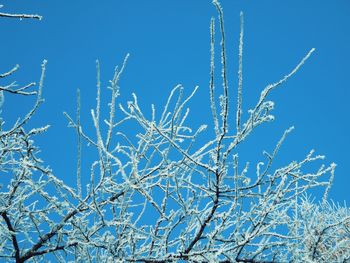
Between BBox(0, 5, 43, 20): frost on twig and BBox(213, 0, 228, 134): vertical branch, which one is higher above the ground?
BBox(0, 5, 43, 20): frost on twig

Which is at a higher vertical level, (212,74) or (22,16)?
(22,16)

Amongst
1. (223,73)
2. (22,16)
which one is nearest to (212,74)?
(223,73)

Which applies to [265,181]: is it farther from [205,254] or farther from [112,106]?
[112,106]

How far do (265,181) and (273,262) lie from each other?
75cm

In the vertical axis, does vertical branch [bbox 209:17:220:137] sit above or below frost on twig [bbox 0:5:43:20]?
below

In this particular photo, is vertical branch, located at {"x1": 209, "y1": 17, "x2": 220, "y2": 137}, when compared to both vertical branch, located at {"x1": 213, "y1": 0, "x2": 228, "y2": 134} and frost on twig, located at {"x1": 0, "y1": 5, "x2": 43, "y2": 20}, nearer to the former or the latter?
vertical branch, located at {"x1": 213, "y1": 0, "x2": 228, "y2": 134}

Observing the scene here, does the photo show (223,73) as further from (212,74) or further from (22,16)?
(22,16)

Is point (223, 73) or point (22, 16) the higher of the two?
point (22, 16)

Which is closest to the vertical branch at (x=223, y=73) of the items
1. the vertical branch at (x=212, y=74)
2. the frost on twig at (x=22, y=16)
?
the vertical branch at (x=212, y=74)

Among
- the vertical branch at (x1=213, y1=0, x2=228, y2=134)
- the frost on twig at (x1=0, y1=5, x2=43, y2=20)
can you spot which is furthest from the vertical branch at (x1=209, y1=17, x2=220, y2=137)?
the frost on twig at (x1=0, y1=5, x2=43, y2=20)

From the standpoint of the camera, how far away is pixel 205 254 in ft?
8.53

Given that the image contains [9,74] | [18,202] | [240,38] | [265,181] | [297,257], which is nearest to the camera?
[240,38]

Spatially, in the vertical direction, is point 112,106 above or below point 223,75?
above

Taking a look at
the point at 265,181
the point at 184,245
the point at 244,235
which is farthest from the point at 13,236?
the point at 265,181
